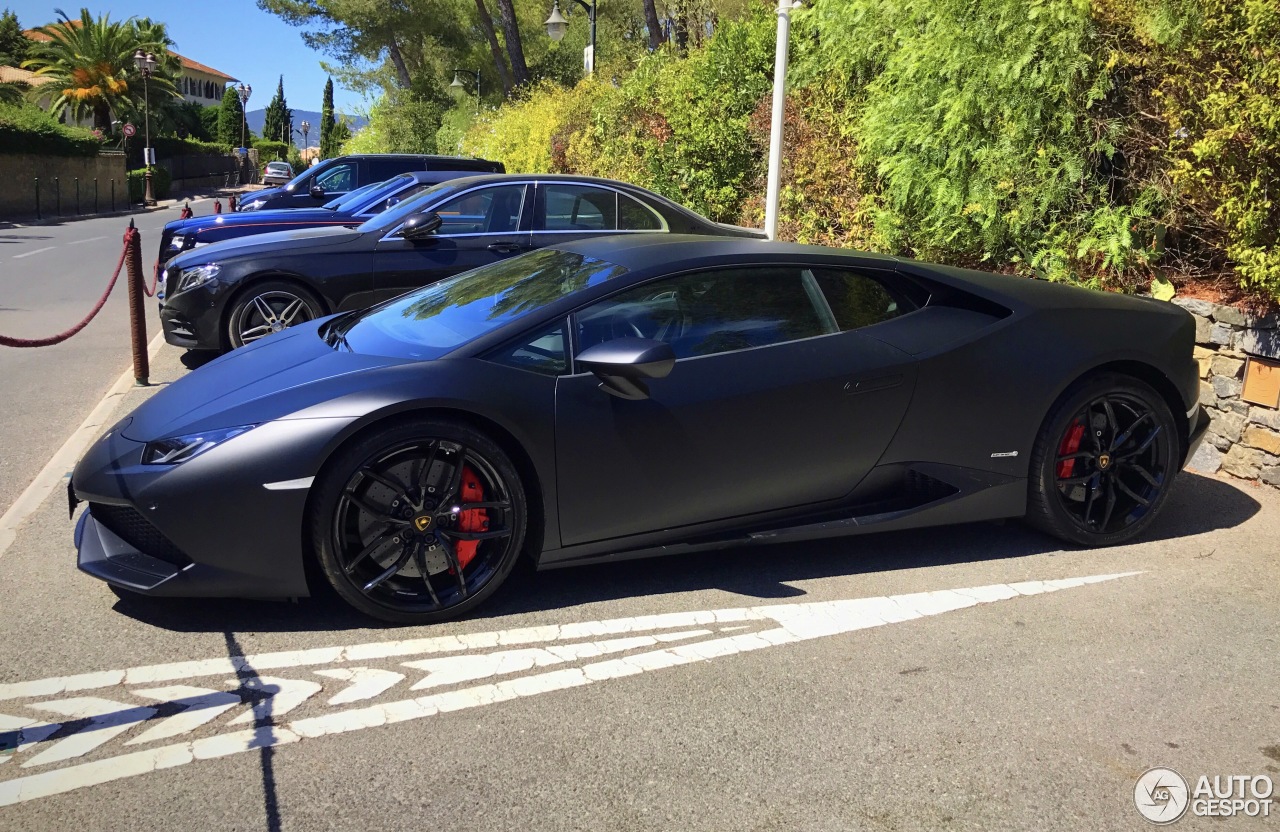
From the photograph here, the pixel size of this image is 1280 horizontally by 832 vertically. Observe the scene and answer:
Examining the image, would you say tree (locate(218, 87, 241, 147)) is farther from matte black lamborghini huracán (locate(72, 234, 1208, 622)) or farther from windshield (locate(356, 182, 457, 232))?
matte black lamborghini huracán (locate(72, 234, 1208, 622))

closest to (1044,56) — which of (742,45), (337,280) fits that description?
(337,280)

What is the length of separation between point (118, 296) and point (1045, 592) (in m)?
12.5

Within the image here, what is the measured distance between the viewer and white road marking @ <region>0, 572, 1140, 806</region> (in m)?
3.01

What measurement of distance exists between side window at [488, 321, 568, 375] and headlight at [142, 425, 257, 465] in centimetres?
90

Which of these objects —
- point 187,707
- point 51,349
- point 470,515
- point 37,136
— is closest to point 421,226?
point 51,349

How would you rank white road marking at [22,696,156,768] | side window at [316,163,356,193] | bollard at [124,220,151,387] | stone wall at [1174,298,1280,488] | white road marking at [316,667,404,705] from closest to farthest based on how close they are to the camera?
white road marking at [22,696,156,768]
white road marking at [316,667,404,705]
stone wall at [1174,298,1280,488]
bollard at [124,220,151,387]
side window at [316,163,356,193]

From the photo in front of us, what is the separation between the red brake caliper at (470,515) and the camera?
388 cm

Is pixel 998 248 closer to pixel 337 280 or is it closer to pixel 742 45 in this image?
pixel 337 280

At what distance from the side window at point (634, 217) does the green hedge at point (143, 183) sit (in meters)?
42.0

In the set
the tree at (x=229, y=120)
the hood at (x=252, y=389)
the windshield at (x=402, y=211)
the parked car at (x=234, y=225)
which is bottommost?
the hood at (x=252, y=389)

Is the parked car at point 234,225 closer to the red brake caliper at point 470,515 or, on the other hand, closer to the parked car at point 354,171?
the parked car at point 354,171

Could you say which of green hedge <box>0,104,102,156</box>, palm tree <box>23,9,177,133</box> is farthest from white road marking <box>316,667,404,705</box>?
palm tree <box>23,9,177,133</box>

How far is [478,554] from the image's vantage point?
396 centimetres

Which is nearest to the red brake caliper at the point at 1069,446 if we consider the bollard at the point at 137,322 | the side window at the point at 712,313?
the side window at the point at 712,313
